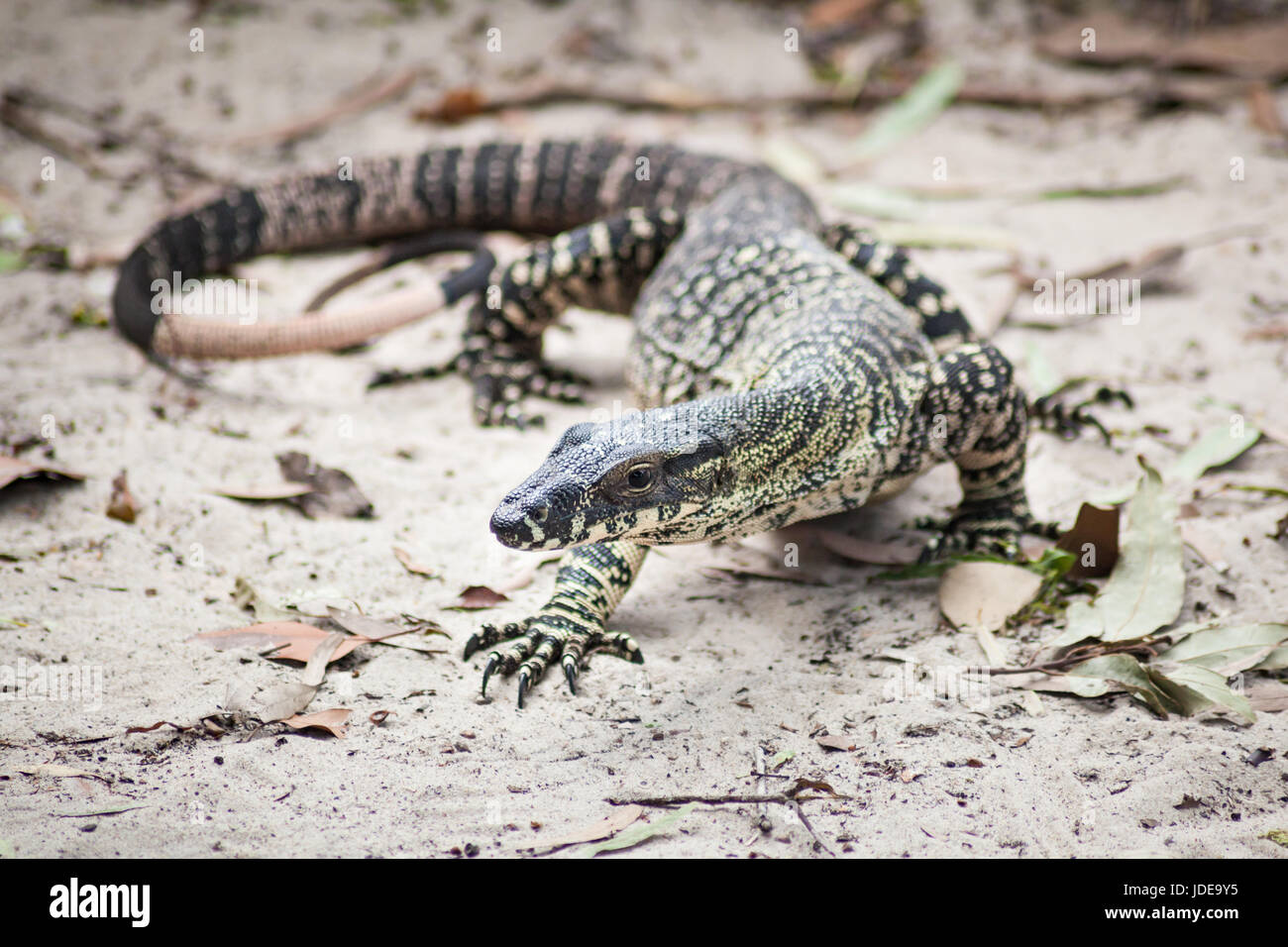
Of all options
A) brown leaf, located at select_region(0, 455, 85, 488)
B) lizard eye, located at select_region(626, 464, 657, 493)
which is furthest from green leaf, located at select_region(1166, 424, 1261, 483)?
brown leaf, located at select_region(0, 455, 85, 488)

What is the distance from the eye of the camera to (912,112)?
8805mm

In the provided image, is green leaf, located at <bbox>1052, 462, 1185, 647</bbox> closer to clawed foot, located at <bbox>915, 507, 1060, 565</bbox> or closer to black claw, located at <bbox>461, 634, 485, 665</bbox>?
clawed foot, located at <bbox>915, 507, 1060, 565</bbox>

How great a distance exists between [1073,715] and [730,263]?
9.21ft

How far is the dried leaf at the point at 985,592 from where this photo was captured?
3.98m

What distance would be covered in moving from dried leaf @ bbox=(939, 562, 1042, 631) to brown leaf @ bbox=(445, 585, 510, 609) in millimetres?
1759

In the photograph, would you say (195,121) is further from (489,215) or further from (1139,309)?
(1139,309)

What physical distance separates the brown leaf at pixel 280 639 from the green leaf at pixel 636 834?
1.34 m

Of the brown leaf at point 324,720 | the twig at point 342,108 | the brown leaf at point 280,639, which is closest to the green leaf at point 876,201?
the twig at point 342,108

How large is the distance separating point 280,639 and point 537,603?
101 centimetres

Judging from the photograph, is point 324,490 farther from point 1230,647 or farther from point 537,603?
point 1230,647

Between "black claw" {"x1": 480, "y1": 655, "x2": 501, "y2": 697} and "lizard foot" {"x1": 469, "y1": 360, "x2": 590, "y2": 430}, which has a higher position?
"lizard foot" {"x1": 469, "y1": 360, "x2": 590, "y2": 430}

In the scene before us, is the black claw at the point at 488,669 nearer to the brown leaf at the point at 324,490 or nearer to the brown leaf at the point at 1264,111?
the brown leaf at the point at 324,490

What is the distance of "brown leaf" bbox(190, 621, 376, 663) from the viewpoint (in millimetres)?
3703
